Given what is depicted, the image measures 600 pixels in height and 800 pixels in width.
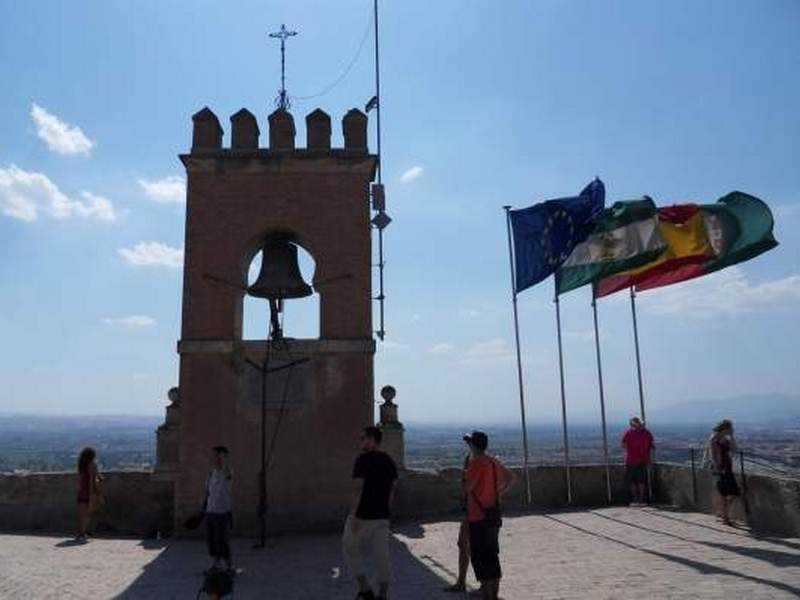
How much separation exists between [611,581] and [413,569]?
252cm

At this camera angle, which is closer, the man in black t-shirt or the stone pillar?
the man in black t-shirt

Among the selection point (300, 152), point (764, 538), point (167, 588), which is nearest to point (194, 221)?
point (300, 152)

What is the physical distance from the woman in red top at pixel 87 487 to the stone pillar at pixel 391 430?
4.86 meters

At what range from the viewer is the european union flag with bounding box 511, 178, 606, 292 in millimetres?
15500

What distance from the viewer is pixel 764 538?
11.1m

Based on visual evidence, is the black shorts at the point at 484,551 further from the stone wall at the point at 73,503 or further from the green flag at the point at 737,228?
the green flag at the point at 737,228

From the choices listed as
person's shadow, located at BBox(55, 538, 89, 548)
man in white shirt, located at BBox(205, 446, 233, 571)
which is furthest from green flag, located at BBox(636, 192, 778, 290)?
person's shadow, located at BBox(55, 538, 89, 548)

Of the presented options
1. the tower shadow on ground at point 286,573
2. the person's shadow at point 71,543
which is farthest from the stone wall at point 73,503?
the tower shadow on ground at point 286,573

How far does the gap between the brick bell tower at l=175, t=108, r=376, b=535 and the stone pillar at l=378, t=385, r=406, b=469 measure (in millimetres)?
983

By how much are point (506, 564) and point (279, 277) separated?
18.4ft

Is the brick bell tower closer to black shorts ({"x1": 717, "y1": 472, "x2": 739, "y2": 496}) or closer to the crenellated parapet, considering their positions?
the crenellated parapet

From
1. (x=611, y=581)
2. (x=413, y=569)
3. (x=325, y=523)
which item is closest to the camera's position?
(x=611, y=581)

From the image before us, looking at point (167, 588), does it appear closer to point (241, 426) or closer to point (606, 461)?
point (241, 426)

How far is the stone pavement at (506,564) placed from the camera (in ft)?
27.4
